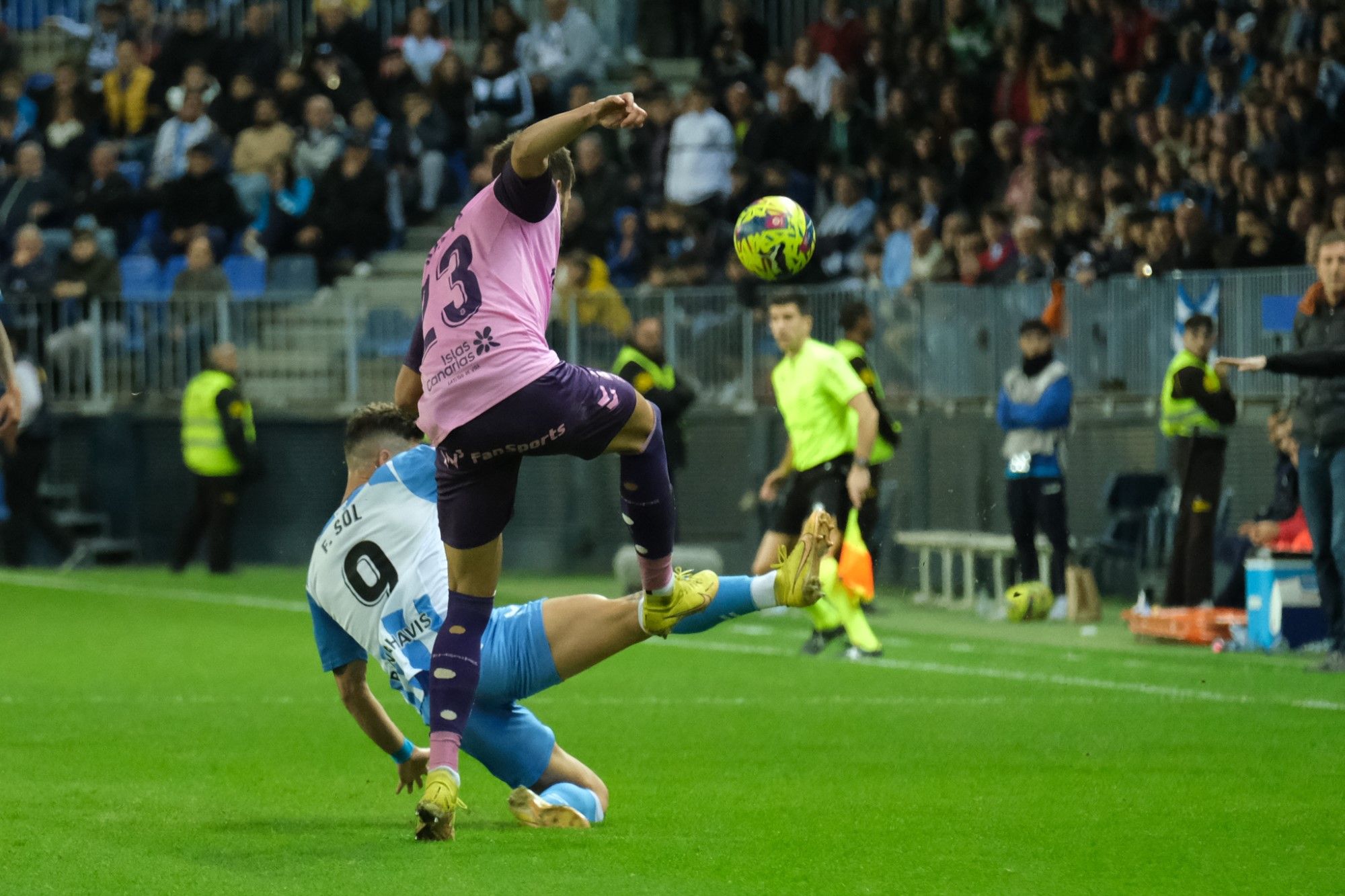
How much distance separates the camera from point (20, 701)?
37.1ft

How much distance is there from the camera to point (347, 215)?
2297 centimetres

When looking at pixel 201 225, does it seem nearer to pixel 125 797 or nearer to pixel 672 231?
pixel 672 231

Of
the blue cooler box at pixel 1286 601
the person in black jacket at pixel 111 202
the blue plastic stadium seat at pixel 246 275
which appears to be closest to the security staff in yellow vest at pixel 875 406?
the blue cooler box at pixel 1286 601

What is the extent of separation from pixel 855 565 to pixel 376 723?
5.89 meters

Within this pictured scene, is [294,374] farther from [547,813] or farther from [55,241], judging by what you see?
[547,813]

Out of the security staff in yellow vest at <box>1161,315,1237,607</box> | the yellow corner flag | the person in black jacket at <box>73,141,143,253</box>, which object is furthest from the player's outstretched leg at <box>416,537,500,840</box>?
the person in black jacket at <box>73,141,143,253</box>

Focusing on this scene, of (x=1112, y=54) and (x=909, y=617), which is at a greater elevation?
(x=1112, y=54)

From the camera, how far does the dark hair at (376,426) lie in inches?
302

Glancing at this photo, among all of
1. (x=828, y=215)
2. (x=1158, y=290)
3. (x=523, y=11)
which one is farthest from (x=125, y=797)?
(x=523, y=11)

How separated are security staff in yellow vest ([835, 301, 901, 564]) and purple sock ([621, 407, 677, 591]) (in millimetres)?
5972

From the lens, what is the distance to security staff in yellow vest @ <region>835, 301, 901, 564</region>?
13.9 metres

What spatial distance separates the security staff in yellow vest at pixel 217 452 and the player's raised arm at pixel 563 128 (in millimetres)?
14172

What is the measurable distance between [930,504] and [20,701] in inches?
375

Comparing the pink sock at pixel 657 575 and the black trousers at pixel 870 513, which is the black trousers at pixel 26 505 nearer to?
the black trousers at pixel 870 513
